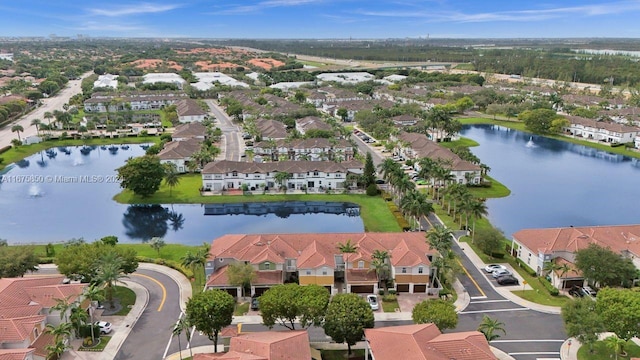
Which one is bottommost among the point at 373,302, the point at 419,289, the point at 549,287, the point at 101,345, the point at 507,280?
the point at 101,345

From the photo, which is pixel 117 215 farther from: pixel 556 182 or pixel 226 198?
pixel 556 182

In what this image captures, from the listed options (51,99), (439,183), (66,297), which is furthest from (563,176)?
(51,99)

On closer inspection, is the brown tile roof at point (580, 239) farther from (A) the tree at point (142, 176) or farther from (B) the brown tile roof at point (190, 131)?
(B) the brown tile roof at point (190, 131)

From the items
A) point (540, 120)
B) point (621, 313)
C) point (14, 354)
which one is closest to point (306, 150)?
point (540, 120)

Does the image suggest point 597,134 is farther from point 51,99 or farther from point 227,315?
point 51,99

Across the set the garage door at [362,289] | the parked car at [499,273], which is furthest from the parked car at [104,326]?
the parked car at [499,273]

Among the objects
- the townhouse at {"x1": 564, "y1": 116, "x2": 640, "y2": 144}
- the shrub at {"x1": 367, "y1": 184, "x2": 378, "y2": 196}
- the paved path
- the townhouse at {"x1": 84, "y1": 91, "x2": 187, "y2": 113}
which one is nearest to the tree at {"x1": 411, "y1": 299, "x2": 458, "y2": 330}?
the shrub at {"x1": 367, "y1": 184, "x2": 378, "y2": 196}
